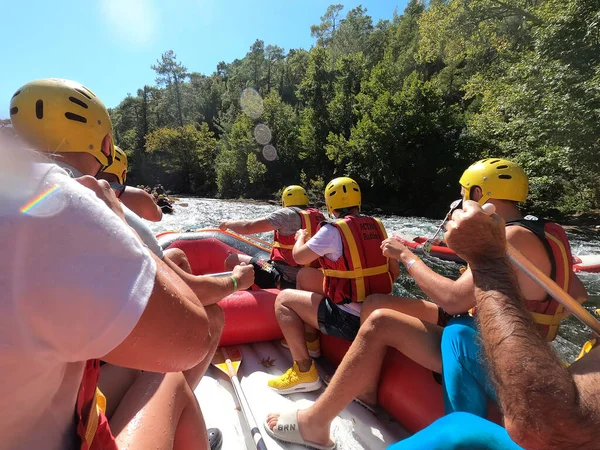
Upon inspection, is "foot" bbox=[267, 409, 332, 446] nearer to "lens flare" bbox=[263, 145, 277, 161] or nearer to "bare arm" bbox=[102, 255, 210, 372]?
"bare arm" bbox=[102, 255, 210, 372]

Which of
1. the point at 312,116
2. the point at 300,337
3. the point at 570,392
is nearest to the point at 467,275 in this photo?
the point at 570,392

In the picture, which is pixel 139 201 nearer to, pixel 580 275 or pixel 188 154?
pixel 580 275

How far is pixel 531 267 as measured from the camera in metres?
1.26

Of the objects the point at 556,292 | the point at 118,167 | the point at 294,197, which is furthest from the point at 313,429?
the point at 294,197

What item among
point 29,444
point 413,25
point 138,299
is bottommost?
point 29,444

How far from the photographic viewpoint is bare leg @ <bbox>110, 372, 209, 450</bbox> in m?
1.24

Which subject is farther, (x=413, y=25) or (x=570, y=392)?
(x=413, y=25)

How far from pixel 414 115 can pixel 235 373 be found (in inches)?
926

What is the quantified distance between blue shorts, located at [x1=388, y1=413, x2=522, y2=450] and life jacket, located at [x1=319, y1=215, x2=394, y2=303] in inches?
56.8

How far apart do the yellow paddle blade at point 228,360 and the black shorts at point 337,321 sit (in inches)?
31.6

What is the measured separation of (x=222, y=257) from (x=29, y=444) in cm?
454

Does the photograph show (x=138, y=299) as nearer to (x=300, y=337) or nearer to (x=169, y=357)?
(x=169, y=357)

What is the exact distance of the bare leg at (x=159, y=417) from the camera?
1.24 m

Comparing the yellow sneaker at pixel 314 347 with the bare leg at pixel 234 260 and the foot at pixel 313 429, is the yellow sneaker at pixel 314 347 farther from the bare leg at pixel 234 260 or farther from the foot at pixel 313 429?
the bare leg at pixel 234 260
